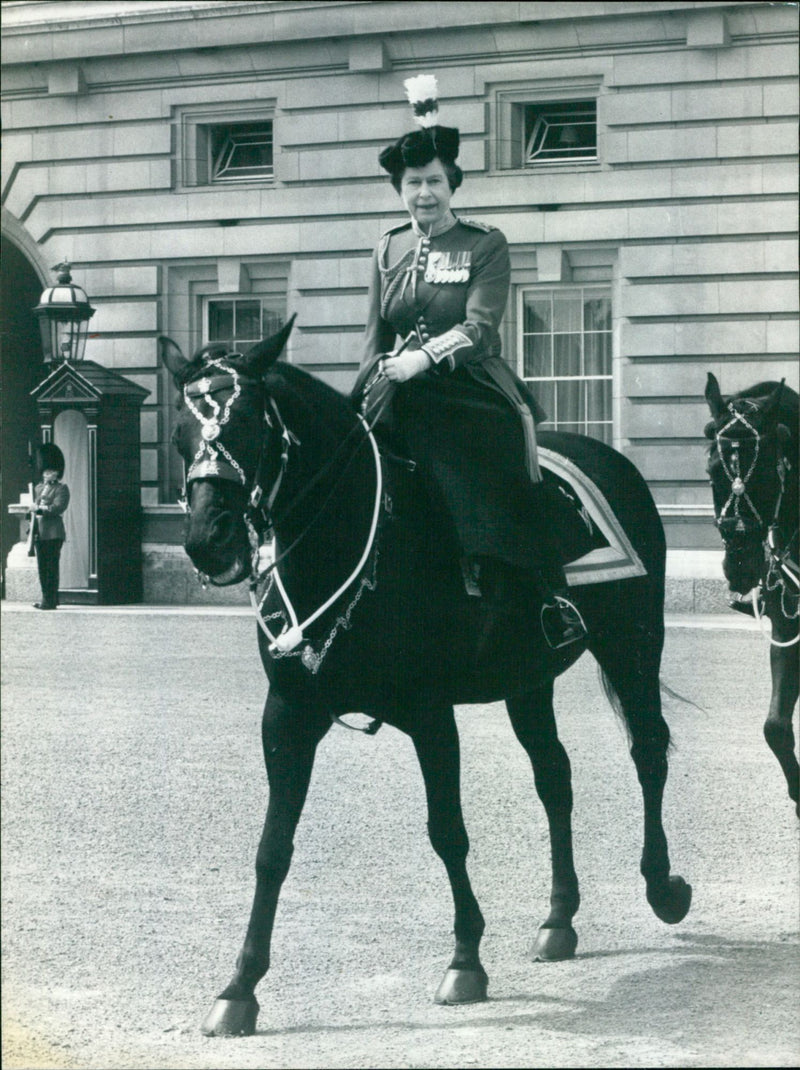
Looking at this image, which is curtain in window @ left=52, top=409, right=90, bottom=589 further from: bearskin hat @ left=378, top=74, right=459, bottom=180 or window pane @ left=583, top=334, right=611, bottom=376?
window pane @ left=583, top=334, right=611, bottom=376

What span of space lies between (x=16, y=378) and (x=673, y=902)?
298 cm

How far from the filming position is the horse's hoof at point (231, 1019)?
188 inches

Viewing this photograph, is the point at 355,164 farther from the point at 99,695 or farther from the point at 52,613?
the point at 99,695

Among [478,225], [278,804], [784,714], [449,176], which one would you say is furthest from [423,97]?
[784,714]

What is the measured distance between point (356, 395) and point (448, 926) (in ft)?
6.27

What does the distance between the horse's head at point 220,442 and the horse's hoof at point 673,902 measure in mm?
2273

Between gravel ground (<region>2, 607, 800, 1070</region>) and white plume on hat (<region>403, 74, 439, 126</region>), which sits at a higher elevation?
white plume on hat (<region>403, 74, 439, 126</region>)

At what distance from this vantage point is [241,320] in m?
4.91

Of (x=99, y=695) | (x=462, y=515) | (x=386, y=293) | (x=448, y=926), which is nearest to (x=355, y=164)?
(x=386, y=293)

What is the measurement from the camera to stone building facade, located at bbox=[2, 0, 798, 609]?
4988 millimetres

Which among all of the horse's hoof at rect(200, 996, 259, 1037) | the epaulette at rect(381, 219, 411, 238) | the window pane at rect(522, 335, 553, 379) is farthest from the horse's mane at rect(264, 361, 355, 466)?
the horse's hoof at rect(200, 996, 259, 1037)

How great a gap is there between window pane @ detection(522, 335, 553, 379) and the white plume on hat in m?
0.86

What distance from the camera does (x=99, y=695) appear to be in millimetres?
10359

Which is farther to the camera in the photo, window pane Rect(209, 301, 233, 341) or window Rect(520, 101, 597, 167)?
window Rect(520, 101, 597, 167)
